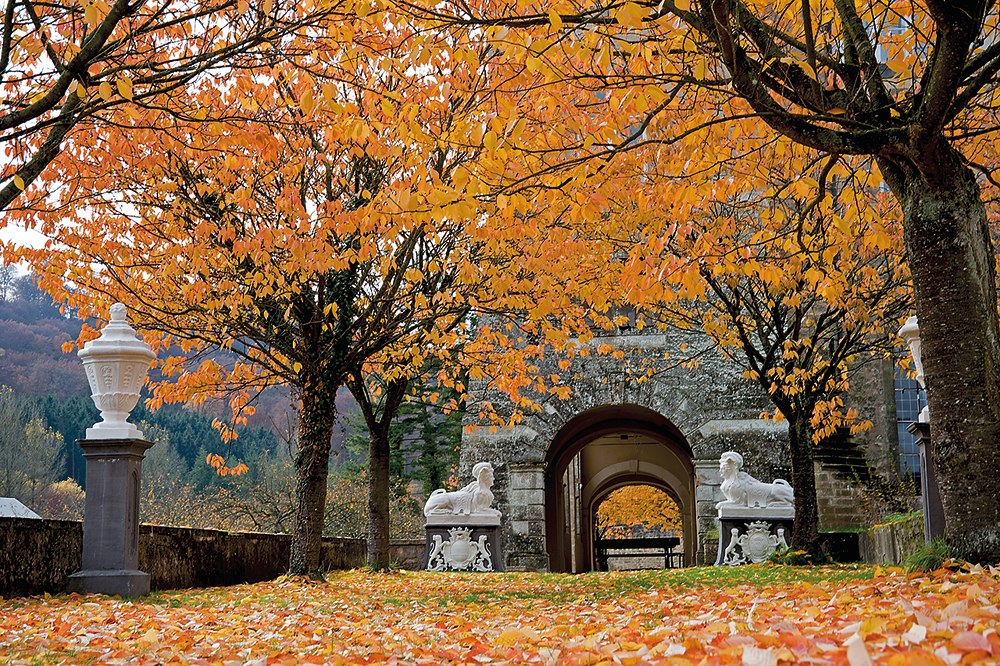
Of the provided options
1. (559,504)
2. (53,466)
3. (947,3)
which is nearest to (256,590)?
(947,3)

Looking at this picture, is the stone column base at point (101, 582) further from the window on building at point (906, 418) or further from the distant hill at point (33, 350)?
the distant hill at point (33, 350)

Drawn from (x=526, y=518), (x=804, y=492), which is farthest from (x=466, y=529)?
(x=804, y=492)

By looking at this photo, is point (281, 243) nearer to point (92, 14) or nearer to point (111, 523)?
point (111, 523)

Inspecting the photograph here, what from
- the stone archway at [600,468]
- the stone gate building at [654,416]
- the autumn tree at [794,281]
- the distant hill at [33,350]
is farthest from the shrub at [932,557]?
the distant hill at [33,350]

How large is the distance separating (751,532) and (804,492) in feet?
8.74

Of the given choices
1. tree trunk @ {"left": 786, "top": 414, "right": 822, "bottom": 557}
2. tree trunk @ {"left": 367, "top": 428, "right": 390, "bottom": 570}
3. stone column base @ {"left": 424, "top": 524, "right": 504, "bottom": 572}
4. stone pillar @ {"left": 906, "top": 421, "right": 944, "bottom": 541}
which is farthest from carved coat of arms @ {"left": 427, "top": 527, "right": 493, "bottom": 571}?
stone pillar @ {"left": 906, "top": 421, "right": 944, "bottom": 541}

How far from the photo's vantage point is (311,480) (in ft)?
35.7

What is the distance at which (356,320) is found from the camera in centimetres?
1073

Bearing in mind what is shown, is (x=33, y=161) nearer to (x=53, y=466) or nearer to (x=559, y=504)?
(x=559, y=504)

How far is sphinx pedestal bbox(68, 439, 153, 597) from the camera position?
27.3 ft

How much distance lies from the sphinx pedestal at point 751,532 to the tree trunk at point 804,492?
2.34 metres

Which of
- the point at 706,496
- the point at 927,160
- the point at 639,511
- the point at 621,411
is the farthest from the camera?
the point at 639,511

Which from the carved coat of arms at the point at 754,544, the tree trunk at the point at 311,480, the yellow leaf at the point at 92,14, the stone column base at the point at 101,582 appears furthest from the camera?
the carved coat of arms at the point at 754,544

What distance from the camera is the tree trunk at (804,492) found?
11984 mm
